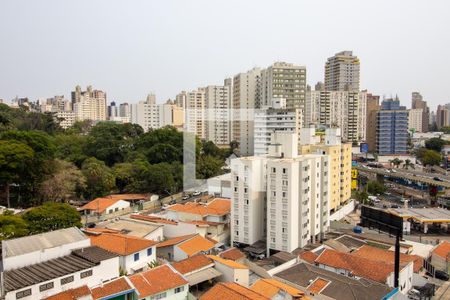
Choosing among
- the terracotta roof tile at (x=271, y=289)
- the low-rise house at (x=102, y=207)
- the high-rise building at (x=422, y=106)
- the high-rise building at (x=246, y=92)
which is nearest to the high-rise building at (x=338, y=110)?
the high-rise building at (x=246, y=92)

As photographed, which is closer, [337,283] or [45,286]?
[45,286]

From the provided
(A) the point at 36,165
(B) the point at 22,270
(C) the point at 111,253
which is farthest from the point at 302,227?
(A) the point at 36,165

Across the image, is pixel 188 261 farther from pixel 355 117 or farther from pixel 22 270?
pixel 355 117

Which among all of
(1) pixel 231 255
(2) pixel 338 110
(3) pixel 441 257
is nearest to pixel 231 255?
(1) pixel 231 255

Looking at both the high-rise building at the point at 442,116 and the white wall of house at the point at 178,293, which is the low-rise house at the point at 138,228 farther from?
the high-rise building at the point at 442,116

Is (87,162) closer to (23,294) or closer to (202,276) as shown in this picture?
(202,276)
